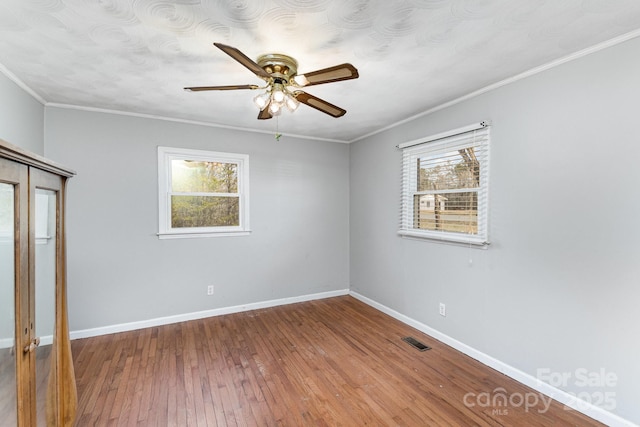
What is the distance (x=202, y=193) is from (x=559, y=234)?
357 cm

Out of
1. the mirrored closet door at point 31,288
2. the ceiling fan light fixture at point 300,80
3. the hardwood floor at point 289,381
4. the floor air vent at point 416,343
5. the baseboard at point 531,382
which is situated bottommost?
the hardwood floor at point 289,381

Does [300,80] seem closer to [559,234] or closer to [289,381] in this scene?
[559,234]

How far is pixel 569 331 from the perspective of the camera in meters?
2.03

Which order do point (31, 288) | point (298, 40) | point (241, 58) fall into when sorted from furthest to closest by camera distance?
point (298, 40) → point (241, 58) → point (31, 288)

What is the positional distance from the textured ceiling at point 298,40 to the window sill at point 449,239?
1354 mm

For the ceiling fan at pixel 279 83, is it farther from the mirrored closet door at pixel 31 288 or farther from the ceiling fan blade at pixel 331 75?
the mirrored closet door at pixel 31 288

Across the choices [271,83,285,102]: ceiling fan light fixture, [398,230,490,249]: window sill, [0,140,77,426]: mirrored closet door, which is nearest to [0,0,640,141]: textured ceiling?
[271,83,285,102]: ceiling fan light fixture

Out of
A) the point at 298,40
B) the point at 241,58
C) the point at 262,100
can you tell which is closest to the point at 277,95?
the point at 262,100

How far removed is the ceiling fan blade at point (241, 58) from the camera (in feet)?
4.45

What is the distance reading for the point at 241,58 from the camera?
1.49 meters

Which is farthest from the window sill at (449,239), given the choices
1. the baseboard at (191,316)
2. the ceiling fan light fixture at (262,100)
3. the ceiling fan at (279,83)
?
the ceiling fan light fixture at (262,100)

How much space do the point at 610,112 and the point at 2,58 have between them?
4.12 metres

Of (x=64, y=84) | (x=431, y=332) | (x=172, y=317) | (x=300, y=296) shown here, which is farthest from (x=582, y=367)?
(x=64, y=84)

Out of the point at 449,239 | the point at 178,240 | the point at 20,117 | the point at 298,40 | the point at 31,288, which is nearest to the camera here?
the point at 31,288
